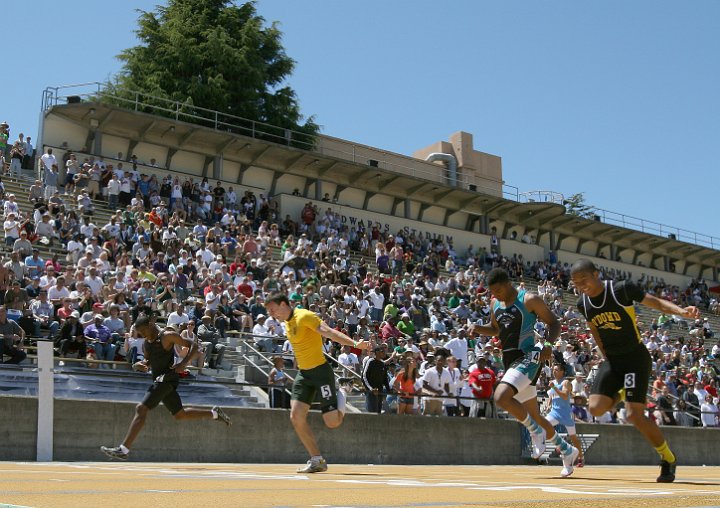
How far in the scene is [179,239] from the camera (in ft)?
83.4

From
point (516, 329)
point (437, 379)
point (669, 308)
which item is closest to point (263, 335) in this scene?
point (437, 379)

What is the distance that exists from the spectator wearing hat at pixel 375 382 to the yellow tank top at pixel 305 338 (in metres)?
6.83

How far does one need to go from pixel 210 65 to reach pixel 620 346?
126ft

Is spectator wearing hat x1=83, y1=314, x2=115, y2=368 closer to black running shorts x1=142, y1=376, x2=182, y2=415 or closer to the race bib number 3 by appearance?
black running shorts x1=142, y1=376, x2=182, y2=415

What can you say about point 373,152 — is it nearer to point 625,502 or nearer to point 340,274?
point 340,274

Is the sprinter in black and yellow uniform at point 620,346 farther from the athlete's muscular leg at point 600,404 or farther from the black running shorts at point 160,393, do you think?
the black running shorts at point 160,393

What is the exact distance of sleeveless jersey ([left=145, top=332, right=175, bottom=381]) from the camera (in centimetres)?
1172

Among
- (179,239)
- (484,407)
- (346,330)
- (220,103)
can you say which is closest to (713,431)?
(484,407)

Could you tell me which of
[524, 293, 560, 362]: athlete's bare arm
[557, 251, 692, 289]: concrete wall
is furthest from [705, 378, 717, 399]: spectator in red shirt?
[557, 251, 692, 289]: concrete wall

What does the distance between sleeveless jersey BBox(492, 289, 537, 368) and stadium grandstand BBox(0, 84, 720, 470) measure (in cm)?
48

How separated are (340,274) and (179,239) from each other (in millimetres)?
5366

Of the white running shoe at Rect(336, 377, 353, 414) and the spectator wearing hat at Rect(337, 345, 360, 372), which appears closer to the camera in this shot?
the white running shoe at Rect(336, 377, 353, 414)

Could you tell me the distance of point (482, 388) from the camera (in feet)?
62.2

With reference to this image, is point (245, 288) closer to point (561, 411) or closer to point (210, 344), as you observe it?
point (210, 344)
